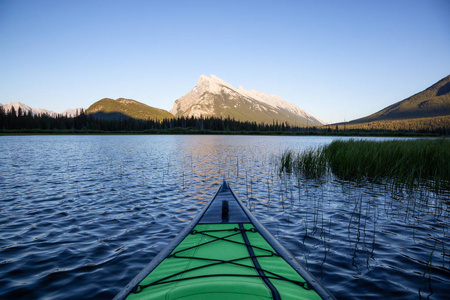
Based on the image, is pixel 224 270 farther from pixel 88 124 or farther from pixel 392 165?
pixel 88 124

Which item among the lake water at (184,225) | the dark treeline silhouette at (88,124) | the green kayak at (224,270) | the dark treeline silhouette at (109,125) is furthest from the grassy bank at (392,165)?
the dark treeline silhouette at (88,124)

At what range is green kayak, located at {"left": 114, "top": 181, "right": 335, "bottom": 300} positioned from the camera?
10.4 ft

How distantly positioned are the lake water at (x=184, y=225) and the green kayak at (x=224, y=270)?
1.36 meters

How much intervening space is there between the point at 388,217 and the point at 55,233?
1059 cm

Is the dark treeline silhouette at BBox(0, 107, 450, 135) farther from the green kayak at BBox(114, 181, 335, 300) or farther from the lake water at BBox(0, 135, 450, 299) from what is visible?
the green kayak at BBox(114, 181, 335, 300)

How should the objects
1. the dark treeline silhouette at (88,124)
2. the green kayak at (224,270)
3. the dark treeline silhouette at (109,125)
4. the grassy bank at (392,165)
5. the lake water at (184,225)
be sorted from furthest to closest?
the dark treeline silhouette at (88,124) < the dark treeline silhouette at (109,125) < the grassy bank at (392,165) < the lake water at (184,225) < the green kayak at (224,270)

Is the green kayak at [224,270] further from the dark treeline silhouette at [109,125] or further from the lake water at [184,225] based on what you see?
the dark treeline silhouette at [109,125]

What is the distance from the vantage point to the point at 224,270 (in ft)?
Answer: 12.6

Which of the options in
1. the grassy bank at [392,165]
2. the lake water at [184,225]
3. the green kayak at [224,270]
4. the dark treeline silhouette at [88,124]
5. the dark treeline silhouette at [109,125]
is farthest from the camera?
the dark treeline silhouette at [88,124]

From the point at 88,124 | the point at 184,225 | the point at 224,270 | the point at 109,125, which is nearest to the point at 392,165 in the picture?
the point at 184,225

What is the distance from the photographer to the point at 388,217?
870cm

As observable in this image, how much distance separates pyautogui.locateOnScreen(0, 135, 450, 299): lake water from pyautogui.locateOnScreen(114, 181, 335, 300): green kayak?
136cm

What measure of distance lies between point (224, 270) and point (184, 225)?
4.36 meters

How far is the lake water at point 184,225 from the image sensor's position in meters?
4.92
